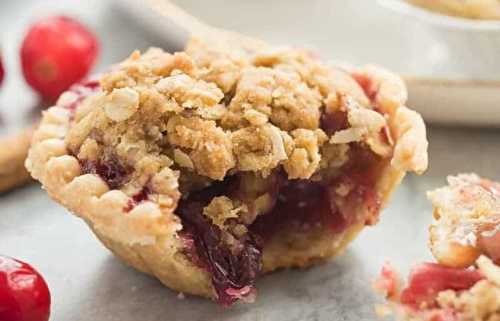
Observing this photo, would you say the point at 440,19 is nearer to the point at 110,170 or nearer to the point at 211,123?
the point at 211,123

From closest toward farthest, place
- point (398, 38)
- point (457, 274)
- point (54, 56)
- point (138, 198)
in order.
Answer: point (457, 274), point (138, 198), point (54, 56), point (398, 38)

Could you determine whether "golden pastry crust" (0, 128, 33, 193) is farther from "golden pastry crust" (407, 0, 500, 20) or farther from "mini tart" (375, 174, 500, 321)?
"golden pastry crust" (407, 0, 500, 20)

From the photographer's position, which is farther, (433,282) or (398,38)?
(398,38)

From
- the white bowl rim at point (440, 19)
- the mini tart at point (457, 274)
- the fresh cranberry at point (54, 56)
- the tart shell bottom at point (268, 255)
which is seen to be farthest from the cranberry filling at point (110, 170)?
the white bowl rim at point (440, 19)

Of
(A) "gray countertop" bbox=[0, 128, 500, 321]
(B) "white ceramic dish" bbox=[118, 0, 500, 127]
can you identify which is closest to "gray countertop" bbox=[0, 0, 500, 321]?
(A) "gray countertop" bbox=[0, 128, 500, 321]

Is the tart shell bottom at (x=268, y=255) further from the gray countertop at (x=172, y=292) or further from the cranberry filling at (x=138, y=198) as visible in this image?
the cranberry filling at (x=138, y=198)

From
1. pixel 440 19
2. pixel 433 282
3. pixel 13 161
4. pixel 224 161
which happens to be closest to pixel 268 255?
pixel 224 161

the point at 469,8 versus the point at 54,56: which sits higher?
the point at 469,8
